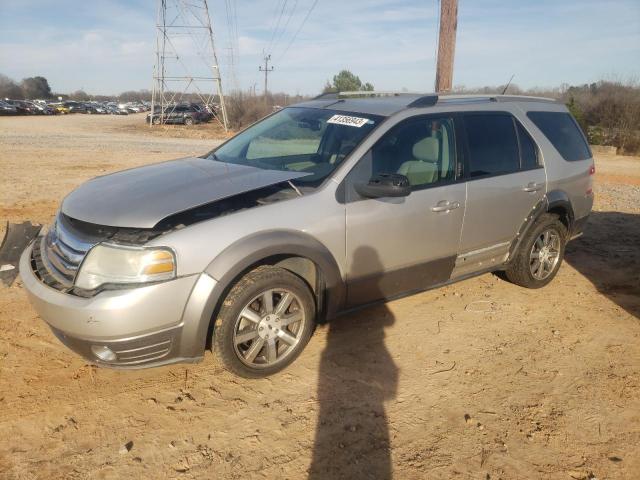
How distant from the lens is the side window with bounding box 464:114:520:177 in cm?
409

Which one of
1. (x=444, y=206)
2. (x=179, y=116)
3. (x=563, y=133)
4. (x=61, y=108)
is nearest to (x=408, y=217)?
(x=444, y=206)

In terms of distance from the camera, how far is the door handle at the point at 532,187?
14.6ft

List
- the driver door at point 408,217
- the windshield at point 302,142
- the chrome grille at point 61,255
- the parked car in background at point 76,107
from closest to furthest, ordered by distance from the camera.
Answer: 1. the chrome grille at point 61,255
2. the driver door at point 408,217
3. the windshield at point 302,142
4. the parked car in background at point 76,107

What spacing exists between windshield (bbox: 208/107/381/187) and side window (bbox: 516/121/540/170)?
1666 millimetres

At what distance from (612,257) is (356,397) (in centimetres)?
470

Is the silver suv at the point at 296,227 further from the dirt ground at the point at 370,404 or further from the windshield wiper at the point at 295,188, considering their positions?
the dirt ground at the point at 370,404

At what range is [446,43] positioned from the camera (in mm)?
8453

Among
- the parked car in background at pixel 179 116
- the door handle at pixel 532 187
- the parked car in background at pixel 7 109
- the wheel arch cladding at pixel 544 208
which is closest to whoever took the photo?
the door handle at pixel 532 187

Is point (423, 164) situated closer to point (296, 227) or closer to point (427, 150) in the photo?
point (427, 150)

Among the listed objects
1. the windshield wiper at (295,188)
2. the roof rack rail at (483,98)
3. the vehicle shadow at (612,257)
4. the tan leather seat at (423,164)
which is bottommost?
the vehicle shadow at (612,257)

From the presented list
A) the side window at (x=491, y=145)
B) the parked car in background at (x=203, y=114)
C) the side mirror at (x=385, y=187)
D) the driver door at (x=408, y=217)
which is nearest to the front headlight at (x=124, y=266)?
the driver door at (x=408, y=217)

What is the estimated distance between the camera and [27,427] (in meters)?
2.72

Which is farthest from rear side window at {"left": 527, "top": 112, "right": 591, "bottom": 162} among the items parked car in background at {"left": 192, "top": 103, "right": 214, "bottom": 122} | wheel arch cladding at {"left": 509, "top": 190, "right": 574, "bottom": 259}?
parked car in background at {"left": 192, "top": 103, "right": 214, "bottom": 122}

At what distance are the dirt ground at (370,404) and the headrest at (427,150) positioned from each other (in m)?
1.41
